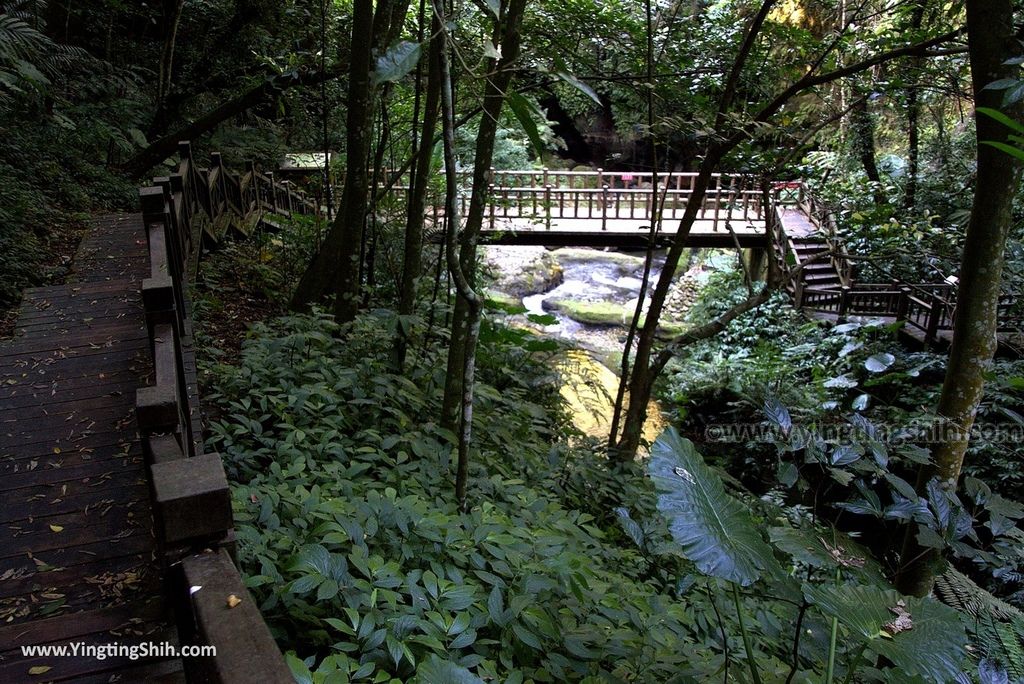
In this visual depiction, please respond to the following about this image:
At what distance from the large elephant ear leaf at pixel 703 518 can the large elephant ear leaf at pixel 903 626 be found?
0.21m

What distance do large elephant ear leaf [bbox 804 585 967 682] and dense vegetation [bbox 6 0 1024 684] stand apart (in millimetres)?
11

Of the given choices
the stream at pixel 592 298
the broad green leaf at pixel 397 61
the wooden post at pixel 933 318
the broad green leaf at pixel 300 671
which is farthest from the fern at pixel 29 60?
the wooden post at pixel 933 318

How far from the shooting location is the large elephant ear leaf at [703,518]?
66.3 inches

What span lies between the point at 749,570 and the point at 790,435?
86 cm

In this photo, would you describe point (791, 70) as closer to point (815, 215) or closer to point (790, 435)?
point (790, 435)

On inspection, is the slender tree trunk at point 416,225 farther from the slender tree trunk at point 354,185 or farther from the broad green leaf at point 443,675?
the broad green leaf at point 443,675

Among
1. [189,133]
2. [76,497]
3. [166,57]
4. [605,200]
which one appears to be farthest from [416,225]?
[605,200]

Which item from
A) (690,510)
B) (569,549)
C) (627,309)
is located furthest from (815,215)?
(690,510)

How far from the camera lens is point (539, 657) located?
2475mm

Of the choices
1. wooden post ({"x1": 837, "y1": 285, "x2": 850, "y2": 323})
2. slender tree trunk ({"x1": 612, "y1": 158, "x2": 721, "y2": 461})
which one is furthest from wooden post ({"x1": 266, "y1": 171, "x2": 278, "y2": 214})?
wooden post ({"x1": 837, "y1": 285, "x2": 850, "y2": 323})

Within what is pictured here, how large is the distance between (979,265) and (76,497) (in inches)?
171

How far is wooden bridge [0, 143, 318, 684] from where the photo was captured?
180 centimetres
